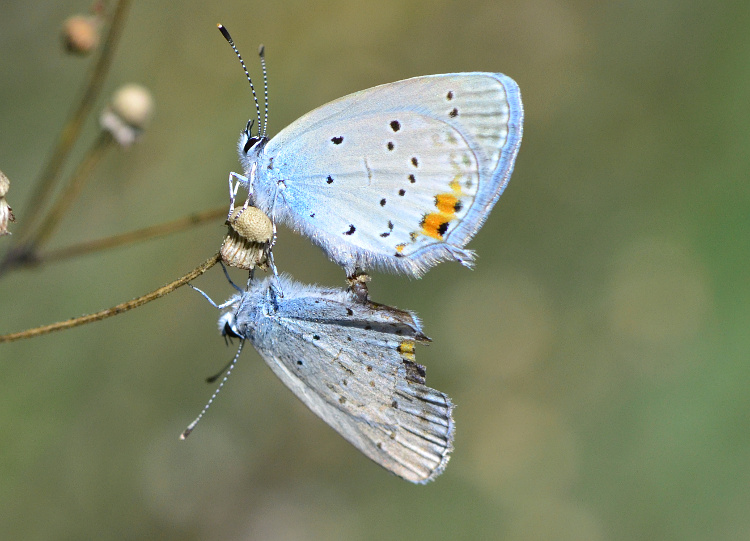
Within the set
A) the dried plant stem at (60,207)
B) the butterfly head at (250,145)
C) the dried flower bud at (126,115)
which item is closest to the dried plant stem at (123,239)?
the dried plant stem at (60,207)

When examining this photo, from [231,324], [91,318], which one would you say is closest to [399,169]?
[231,324]

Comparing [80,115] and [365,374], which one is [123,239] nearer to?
[80,115]

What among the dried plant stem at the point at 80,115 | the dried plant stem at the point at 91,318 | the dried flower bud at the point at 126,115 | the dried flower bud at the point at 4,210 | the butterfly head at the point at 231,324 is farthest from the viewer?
the dried flower bud at the point at 126,115

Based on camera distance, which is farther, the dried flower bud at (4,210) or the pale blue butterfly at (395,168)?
the pale blue butterfly at (395,168)

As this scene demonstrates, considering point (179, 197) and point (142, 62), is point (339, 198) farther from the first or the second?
point (142, 62)

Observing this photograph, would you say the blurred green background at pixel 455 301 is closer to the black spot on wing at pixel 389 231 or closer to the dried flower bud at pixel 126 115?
the dried flower bud at pixel 126 115

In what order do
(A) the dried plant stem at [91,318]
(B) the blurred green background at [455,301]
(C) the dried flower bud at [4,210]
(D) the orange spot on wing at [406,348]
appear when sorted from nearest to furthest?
(A) the dried plant stem at [91,318], (C) the dried flower bud at [4,210], (D) the orange spot on wing at [406,348], (B) the blurred green background at [455,301]

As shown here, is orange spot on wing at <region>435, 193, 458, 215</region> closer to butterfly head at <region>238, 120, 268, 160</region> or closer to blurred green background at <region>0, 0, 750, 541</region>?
butterfly head at <region>238, 120, 268, 160</region>
